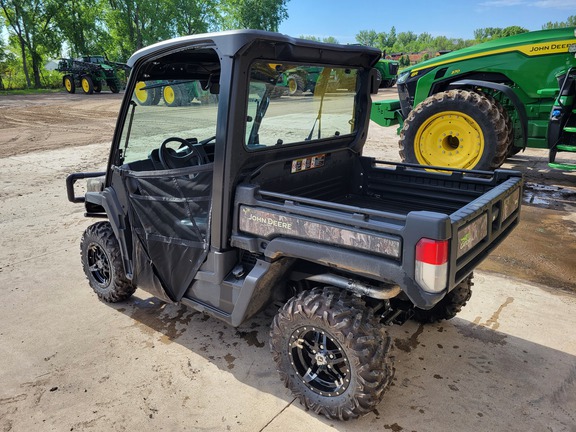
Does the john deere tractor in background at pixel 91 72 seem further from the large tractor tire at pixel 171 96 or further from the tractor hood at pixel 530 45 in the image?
the large tractor tire at pixel 171 96

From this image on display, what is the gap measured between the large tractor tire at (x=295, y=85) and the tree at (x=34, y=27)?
37670 mm

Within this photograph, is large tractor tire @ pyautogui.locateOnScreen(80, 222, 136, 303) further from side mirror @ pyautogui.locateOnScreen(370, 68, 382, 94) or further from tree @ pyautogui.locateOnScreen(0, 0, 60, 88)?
tree @ pyautogui.locateOnScreen(0, 0, 60, 88)

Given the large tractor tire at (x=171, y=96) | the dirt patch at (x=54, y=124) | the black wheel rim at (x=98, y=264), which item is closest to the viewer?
the large tractor tire at (x=171, y=96)

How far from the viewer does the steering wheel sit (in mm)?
3156

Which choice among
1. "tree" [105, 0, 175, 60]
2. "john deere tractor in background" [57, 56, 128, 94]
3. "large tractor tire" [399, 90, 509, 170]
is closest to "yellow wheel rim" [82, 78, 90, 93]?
"john deere tractor in background" [57, 56, 128, 94]

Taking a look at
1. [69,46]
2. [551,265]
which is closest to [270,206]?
[551,265]

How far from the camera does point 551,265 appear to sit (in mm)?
4352

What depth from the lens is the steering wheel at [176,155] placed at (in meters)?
3.16

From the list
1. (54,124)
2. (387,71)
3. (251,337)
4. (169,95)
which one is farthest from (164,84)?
(387,71)

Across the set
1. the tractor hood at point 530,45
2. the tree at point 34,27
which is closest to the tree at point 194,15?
the tree at point 34,27

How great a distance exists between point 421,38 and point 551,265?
157840mm

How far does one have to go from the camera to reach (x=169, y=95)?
3.21 metres

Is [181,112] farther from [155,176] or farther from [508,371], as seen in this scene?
[508,371]

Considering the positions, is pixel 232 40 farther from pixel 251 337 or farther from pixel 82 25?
pixel 82 25
